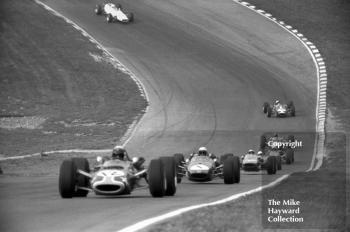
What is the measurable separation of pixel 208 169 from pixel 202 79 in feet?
101

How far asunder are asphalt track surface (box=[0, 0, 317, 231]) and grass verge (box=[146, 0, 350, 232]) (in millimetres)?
1371

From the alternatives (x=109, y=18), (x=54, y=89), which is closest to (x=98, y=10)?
(x=109, y=18)

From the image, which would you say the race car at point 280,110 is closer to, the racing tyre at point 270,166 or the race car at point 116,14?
the racing tyre at point 270,166

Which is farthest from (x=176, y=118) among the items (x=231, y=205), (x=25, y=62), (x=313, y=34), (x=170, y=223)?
(x=170, y=223)

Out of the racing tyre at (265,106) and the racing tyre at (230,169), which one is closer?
the racing tyre at (230,169)

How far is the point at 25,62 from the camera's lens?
6209 cm

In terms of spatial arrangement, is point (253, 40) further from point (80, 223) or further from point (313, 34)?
point (80, 223)

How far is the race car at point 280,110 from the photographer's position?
5214 centimetres

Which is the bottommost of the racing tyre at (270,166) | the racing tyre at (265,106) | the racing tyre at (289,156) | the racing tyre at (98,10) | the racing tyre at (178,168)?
the racing tyre at (289,156)

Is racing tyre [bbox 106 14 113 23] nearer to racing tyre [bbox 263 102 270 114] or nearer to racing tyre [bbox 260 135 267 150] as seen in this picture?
racing tyre [bbox 263 102 270 114]

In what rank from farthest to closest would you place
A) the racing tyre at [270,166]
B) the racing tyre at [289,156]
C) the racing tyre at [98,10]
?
the racing tyre at [98,10]
the racing tyre at [289,156]
the racing tyre at [270,166]

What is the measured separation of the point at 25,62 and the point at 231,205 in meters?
45.1

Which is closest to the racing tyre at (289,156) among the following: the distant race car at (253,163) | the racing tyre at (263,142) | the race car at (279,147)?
the race car at (279,147)

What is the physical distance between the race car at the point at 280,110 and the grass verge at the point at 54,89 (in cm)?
653
